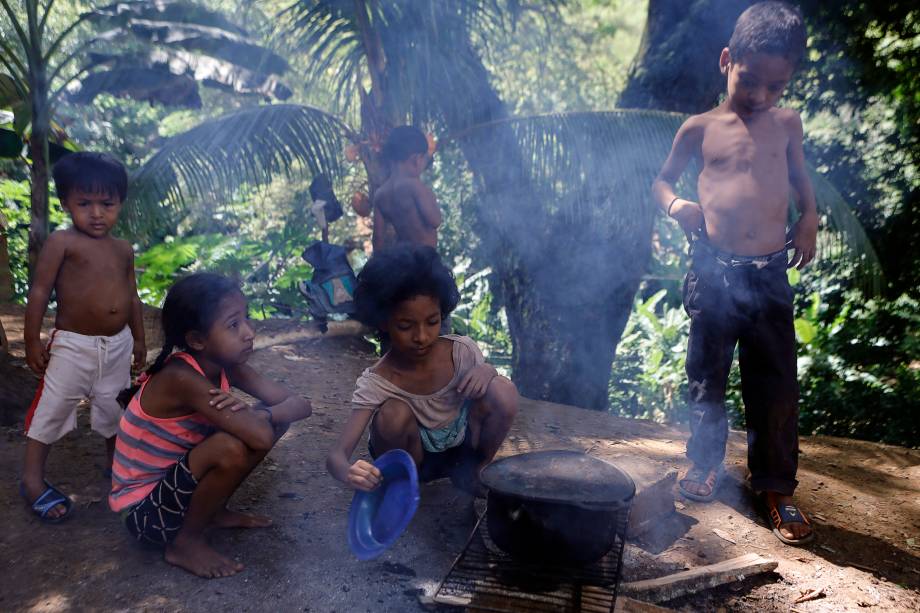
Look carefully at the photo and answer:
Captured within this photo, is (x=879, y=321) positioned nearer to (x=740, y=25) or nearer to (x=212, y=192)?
(x=740, y=25)

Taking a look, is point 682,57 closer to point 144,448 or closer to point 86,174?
point 86,174

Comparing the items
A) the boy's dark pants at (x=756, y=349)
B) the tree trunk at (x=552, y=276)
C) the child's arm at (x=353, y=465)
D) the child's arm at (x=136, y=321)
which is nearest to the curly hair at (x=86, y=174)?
the child's arm at (x=136, y=321)

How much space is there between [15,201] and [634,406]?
9046 millimetres

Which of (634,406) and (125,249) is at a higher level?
(125,249)

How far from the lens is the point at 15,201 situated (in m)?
10.2

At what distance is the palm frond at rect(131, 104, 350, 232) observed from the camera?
557 centimetres

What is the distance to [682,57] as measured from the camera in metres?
5.95

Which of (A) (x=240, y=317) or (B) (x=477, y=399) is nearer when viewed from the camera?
(A) (x=240, y=317)

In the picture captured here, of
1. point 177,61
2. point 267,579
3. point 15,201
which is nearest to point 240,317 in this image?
point 267,579

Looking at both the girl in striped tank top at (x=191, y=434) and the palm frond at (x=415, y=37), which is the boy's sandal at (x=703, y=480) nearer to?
the girl in striped tank top at (x=191, y=434)

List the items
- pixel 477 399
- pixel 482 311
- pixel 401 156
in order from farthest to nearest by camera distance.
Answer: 1. pixel 482 311
2. pixel 401 156
3. pixel 477 399

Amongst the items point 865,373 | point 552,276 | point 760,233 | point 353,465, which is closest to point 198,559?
point 353,465

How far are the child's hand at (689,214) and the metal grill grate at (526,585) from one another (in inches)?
54.2

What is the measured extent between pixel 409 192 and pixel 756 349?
7.61ft
